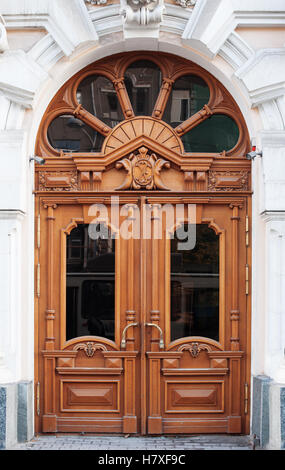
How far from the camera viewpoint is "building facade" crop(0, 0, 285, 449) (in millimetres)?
5168

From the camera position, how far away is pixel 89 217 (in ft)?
17.9

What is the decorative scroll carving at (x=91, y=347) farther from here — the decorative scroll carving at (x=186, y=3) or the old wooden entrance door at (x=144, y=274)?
the decorative scroll carving at (x=186, y=3)

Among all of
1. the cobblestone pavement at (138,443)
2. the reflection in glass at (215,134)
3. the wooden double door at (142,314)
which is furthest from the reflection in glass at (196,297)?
the reflection in glass at (215,134)

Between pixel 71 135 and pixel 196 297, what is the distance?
7.64ft

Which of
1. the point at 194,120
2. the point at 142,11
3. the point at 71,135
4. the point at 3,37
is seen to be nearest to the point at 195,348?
the point at 194,120

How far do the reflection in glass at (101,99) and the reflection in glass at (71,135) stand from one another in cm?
20

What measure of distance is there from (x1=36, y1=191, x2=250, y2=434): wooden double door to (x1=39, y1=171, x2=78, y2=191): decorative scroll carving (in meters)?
0.12

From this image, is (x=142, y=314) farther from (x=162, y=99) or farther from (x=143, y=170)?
(x=162, y=99)

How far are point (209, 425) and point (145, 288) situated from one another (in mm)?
1682

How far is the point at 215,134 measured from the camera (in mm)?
5531

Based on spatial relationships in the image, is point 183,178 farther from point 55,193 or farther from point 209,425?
point 209,425

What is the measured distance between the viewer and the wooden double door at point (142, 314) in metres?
5.38

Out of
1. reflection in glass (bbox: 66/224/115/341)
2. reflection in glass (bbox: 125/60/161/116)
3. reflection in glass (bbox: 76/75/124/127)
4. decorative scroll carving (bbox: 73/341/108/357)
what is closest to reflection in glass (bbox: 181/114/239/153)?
reflection in glass (bbox: 125/60/161/116)

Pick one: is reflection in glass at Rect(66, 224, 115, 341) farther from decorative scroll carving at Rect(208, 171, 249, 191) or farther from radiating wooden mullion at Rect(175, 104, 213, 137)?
radiating wooden mullion at Rect(175, 104, 213, 137)
